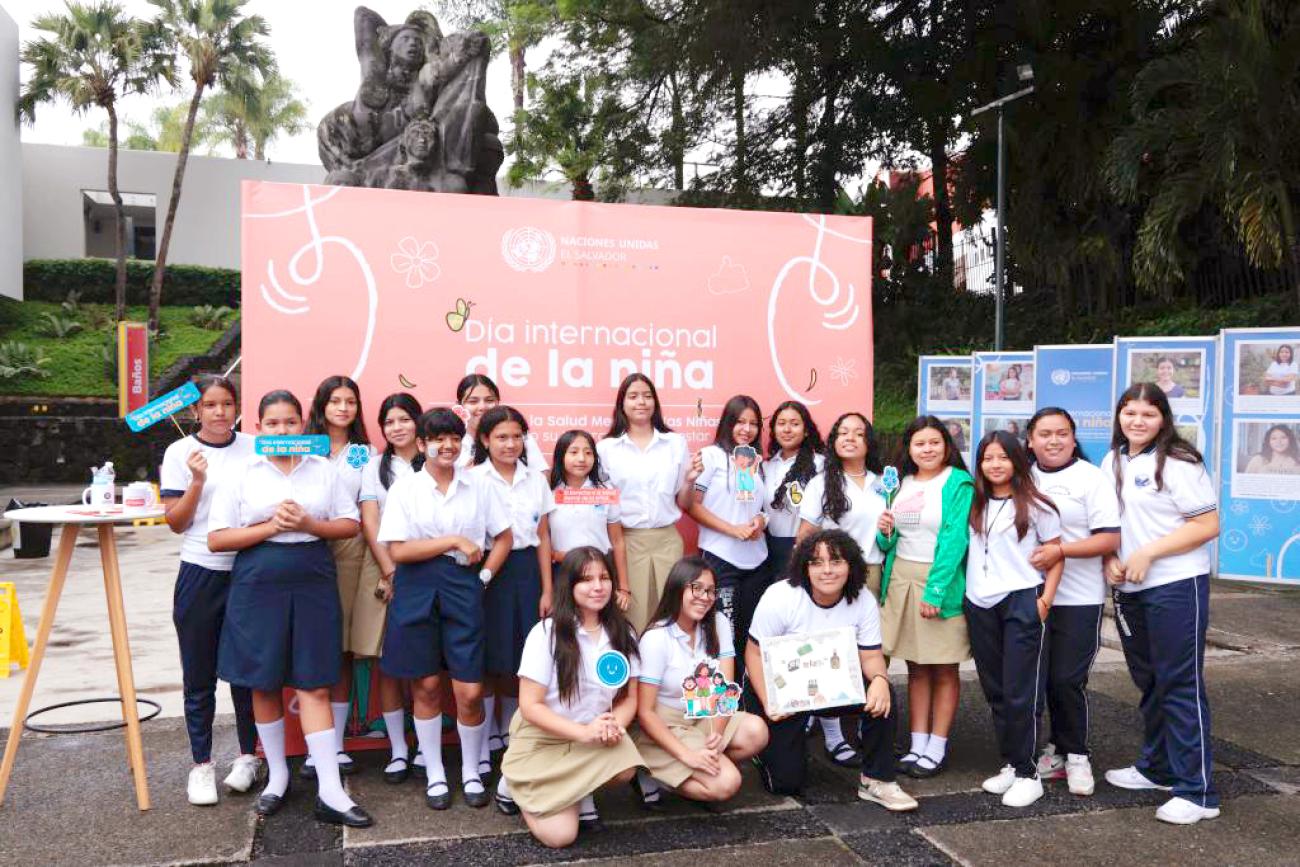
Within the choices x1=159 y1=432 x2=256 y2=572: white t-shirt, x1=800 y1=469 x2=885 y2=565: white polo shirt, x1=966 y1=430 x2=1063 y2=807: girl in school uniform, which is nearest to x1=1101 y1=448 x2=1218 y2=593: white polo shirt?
x1=966 y1=430 x2=1063 y2=807: girl in school uniform

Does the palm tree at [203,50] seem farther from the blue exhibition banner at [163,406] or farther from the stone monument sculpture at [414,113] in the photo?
the blue exhibition banner at [163,406]

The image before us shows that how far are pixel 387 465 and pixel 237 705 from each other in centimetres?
103

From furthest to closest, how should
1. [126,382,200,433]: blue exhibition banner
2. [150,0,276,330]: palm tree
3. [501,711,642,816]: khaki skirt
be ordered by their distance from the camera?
1. [150,0,276,330]: palm tree
2. [126,382,200,433]: blue exhibition banner
3. [501,711,642,816]: khaki skirt

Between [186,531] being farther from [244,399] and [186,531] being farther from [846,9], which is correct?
[846,9]

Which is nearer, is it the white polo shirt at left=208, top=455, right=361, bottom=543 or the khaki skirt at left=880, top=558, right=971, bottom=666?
the white polo shirt at left=208, top=455, right=361, bottom=543

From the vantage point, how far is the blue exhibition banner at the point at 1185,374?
7434 mm

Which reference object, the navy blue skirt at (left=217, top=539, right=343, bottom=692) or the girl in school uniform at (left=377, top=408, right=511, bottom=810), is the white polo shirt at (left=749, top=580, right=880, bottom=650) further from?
the navy blue skirt at (left=217, top=539, right=343, bottom=692)

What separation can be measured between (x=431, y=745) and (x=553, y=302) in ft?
6.48

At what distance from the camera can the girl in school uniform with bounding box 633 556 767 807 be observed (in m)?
3.37

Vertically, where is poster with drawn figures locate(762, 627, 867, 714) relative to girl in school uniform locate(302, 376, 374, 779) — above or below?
below

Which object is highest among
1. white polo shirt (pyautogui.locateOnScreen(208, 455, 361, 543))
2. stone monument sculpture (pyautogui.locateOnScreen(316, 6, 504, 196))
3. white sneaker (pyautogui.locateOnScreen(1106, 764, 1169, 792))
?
stone monument sculpture (pyautogui.locateOnScreen(316, 6, 504, 196))

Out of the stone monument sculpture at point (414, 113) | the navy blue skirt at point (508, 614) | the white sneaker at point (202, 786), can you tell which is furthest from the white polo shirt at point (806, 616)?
the stone monument sculpture at point (414, 113)

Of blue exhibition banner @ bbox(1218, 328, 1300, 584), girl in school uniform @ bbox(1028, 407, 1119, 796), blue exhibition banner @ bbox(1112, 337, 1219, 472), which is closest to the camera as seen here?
girl in school uniform @ bbox(1028, 407, 1119, 796)

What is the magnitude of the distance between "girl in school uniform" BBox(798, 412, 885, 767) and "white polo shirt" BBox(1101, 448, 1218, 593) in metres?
0.90
